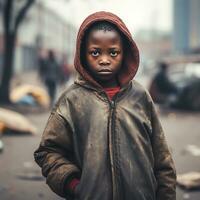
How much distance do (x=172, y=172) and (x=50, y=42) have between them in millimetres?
76224

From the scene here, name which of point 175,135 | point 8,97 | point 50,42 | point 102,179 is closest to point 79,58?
point 102,179

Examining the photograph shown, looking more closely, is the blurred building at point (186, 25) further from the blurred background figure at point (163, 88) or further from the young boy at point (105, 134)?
the young boy at point (105, 134)

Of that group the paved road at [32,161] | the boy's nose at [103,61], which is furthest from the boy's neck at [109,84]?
the paved road at [32,161]

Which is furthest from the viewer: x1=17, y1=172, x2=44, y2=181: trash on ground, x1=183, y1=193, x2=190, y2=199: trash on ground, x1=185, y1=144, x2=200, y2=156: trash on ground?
x1=185, y1=144, x2=200, y2=156: trash on ground

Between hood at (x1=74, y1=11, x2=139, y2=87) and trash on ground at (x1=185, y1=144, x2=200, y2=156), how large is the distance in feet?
21.1

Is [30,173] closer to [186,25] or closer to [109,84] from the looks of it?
[109,84]

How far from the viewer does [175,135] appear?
435 inches

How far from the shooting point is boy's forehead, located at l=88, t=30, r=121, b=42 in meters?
2.30

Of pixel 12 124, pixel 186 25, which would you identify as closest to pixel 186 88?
pixel 12 124

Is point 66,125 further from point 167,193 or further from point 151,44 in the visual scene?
point 151,44

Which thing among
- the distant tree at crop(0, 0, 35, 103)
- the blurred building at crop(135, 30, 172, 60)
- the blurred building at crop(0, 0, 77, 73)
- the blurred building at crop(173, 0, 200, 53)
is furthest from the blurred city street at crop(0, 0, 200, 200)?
the blurred building at crop(135, 30, 172, 60)

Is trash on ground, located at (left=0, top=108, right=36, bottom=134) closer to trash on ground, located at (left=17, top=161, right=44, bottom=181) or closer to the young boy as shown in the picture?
trash on ground, located at (left=17, top=161, right=44, bottom=181)

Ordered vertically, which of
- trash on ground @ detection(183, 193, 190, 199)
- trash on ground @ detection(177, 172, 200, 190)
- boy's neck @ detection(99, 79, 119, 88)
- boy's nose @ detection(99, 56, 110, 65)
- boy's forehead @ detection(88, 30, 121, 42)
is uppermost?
boy's forehead @ detection(88, 30, 121, 42)

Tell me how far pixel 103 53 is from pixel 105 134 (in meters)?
0.38
